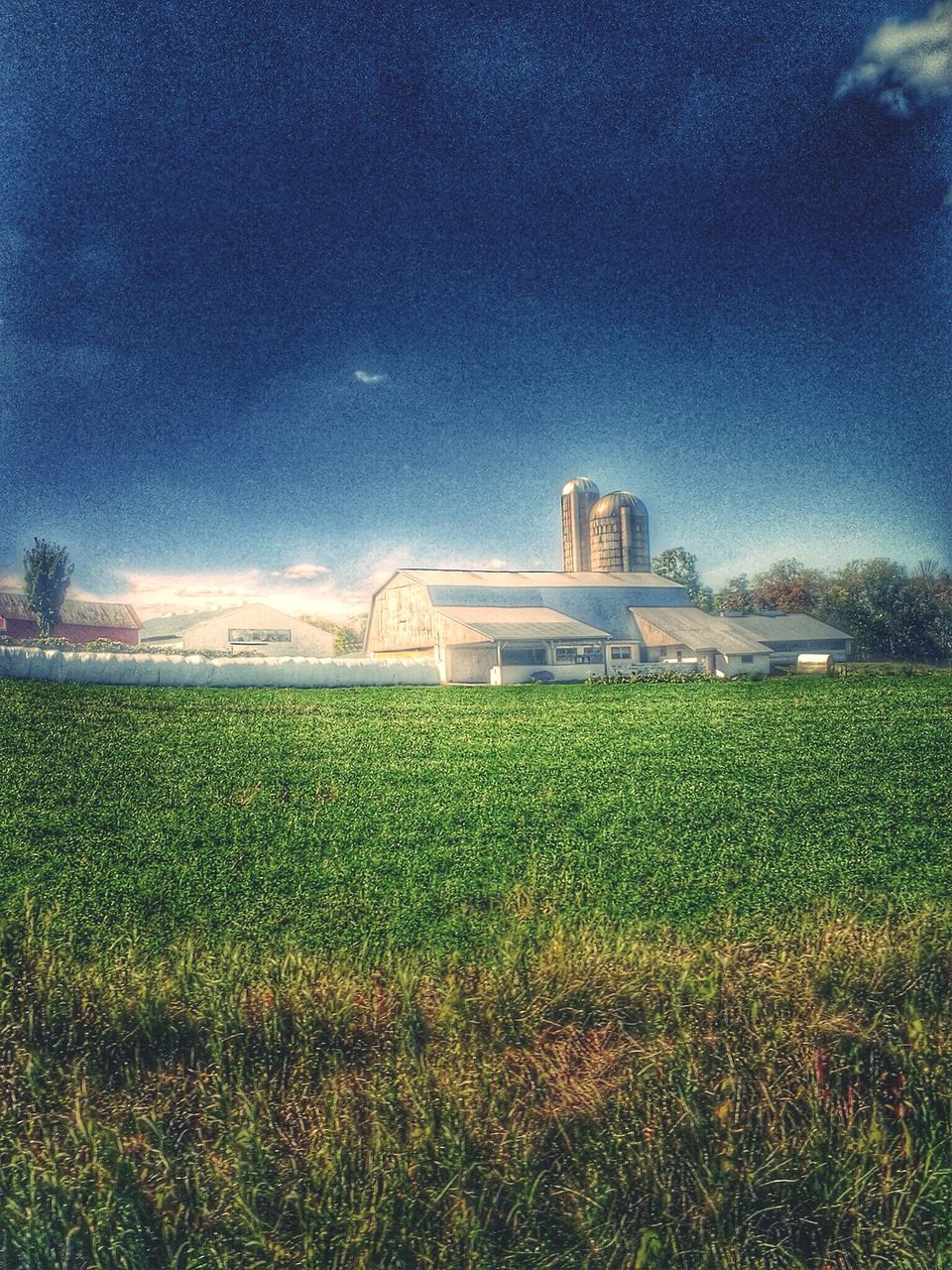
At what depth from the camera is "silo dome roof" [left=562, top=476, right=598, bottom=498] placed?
2203 mm

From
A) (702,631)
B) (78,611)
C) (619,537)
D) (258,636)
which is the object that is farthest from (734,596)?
(78,611)

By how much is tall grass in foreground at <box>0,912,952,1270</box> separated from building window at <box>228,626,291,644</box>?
772 mm

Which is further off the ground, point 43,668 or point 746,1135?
point 43,668

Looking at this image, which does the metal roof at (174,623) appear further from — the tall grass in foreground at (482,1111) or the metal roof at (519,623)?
the tall grass in foreground at (482,1111)

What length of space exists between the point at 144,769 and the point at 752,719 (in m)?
2.41

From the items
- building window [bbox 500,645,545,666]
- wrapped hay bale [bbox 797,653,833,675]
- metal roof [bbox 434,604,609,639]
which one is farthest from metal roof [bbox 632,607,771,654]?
building window [bbox 500,645,545,666]

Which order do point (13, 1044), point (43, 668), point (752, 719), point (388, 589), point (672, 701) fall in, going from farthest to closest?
point (752, 719) < point (672, 701) < point (43, 668) < point (388, 589) < point (13, 1044)

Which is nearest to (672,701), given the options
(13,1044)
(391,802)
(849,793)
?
(849,793)

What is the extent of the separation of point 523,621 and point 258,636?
2.22ft

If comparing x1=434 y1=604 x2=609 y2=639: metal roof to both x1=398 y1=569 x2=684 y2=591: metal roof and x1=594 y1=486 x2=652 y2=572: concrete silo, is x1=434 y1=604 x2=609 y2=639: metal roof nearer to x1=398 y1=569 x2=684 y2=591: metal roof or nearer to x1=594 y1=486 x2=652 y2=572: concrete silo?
x1=398 y1=569 x2=684 y2=591: metal roof

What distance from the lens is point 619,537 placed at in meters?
2.20

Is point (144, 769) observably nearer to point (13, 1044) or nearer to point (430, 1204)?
point (13, 1044)

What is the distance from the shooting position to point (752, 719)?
3.39m

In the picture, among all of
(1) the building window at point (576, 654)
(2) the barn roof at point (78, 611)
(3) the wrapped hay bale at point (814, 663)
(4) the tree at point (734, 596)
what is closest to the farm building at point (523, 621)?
(1) the building window at point (576, 654)
